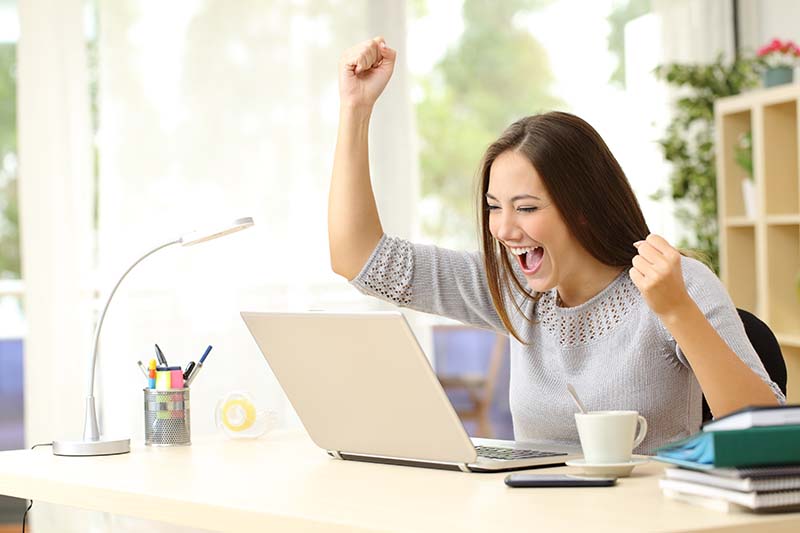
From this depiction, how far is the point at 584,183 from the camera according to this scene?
1.98m

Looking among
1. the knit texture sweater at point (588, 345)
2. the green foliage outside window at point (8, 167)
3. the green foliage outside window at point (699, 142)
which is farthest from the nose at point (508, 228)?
the green foliage outside window at point (8, 167)

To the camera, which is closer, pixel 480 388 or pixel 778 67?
pixel 778 67

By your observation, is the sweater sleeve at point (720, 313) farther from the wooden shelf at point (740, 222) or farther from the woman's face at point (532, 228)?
the wooden shelf at point (740, 222)

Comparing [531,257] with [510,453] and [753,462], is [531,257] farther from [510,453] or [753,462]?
[753,462]

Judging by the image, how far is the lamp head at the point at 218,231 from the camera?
192 centimetres

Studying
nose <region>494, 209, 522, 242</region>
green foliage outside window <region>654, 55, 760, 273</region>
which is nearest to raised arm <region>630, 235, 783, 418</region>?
nose <region>494, 209, 522, 242</region>

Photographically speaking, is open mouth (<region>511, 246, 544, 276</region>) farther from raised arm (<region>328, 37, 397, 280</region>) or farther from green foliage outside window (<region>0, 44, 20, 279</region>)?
green foliage outside window (<region>0, 44, 20, 279</region>)

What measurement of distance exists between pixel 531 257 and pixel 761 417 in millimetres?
755

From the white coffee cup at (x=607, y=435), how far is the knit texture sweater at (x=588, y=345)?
29 centimetres

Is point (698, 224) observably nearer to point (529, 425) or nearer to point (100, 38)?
point (100, 38)

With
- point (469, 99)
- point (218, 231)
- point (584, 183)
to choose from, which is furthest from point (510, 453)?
point (469, 99)

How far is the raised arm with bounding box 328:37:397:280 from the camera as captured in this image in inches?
85.3

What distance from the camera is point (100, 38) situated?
12.1ft

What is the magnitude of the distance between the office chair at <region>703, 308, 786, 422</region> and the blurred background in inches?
82.5
